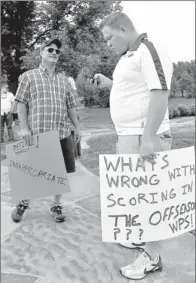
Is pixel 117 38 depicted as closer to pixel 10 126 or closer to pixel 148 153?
pixel 148 153

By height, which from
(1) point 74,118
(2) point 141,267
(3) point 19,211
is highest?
(1) point 74,118

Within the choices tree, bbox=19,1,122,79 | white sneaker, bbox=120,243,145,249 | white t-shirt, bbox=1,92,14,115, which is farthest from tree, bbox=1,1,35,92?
white sneaker, bbox=120,243,145,249

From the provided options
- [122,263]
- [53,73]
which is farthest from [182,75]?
[122,263]

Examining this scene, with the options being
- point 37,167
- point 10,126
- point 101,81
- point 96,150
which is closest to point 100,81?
point 101,81

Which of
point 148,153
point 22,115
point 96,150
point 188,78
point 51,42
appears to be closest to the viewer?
point 148,153

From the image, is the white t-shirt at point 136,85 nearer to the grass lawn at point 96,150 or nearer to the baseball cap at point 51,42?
the baseball cap at point 51,42

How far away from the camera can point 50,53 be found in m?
2.27

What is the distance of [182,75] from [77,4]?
206 centimetres

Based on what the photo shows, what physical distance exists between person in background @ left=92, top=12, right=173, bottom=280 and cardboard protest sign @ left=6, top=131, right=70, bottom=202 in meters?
0.57

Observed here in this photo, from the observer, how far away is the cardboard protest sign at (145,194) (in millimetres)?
1579

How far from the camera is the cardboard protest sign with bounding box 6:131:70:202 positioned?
7.27ft

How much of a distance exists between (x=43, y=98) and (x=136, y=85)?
0.86 metres

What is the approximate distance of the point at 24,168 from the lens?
89.7 inches

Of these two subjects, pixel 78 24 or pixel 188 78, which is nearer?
pixel 78 24
